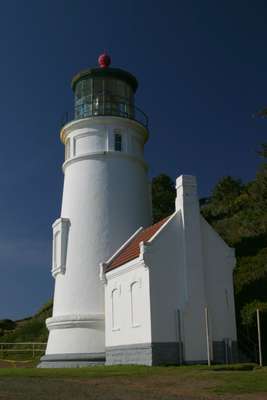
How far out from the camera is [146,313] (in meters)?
17.4

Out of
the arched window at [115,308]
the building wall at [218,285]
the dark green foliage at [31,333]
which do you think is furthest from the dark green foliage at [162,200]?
the building wall at [218,285]

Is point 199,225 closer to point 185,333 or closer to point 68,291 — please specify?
point 185,333

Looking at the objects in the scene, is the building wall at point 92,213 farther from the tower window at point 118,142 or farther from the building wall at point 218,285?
the building wall at point 218,285

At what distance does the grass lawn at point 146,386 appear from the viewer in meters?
9.73

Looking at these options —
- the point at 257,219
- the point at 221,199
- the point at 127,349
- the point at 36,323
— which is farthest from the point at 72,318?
the point at 221,199

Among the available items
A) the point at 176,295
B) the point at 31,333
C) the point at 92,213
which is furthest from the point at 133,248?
the point at 31,333

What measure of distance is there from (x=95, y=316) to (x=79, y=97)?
33.8 ft

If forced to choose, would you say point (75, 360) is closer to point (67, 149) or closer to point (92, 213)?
point (92, 213)

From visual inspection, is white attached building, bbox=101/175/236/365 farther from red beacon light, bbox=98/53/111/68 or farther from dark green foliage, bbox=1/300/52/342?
dark green foliage, bbox=1/300/52/342

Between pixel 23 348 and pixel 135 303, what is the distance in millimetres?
16867

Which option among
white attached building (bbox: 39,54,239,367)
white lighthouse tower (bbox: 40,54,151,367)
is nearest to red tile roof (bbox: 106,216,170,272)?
white attached building (bbox: 39,54,239,367)

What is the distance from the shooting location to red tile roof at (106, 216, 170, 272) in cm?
1897

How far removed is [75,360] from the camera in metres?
20.2

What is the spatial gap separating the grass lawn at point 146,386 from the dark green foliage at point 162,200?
24246 mm
